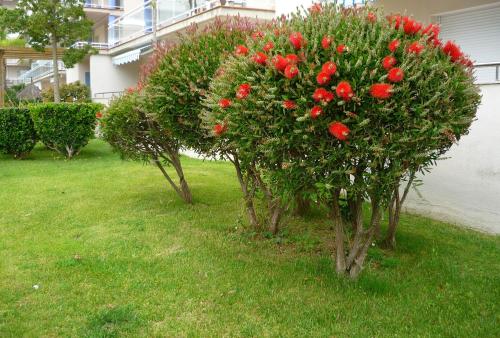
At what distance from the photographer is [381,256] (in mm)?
5703

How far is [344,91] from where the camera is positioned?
12.1 ft

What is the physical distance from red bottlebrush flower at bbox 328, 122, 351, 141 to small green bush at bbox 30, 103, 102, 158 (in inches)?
471

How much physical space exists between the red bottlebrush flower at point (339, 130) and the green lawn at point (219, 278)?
1.53 m

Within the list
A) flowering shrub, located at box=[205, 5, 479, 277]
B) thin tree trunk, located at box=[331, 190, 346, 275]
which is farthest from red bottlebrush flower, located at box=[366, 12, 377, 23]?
thin tree trunk, located at box=[331, 190, 346, 275]

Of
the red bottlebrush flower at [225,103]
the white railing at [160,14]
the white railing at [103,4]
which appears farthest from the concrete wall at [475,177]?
the white railing at [103,4]

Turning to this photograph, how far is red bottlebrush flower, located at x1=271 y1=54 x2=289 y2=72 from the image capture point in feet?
12.9

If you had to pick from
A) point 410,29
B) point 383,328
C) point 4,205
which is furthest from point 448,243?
point 4,205

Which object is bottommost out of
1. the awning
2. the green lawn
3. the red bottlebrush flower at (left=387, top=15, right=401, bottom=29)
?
the green lawn

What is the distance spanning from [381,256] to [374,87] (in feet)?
8.56

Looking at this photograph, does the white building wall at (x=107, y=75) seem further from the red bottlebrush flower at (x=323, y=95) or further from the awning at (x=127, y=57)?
the red bottlebrush flower at (x=323, y=95)

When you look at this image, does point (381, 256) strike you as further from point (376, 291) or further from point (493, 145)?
point (493, 145)

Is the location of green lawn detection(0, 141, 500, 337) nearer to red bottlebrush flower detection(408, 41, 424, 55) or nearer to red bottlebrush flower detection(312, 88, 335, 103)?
red bottlebrush flower detection(312, 88, 335, 103)

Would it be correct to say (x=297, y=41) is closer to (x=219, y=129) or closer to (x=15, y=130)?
(x=219, y=129)

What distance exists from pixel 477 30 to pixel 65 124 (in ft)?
36.0
